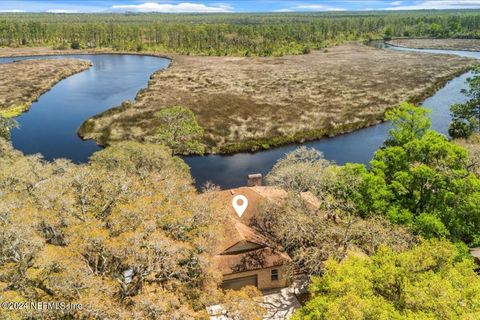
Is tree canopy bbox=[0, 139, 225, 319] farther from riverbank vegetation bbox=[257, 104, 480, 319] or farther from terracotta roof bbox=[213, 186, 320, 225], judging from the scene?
riverbank vegetation bbox=[257, 104, 480, 319]

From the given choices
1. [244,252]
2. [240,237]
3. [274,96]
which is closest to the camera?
[240,237]

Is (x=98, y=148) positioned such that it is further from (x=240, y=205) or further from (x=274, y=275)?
(x=274, y=275)

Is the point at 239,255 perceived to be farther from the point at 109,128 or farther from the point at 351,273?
the point at 109,128

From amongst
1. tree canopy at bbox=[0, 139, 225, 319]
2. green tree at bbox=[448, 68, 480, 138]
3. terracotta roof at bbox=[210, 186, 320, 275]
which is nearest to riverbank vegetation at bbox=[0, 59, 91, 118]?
tree canopy at bbox=[0, 139, 225, 319]

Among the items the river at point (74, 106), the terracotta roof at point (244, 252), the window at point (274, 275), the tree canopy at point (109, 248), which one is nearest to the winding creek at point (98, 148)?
the river at point (74, 106)

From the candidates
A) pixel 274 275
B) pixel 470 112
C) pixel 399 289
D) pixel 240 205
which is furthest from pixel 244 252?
pixel 470 112

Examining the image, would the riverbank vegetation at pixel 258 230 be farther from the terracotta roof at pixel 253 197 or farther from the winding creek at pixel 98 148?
the winding creek at pixel 98 148

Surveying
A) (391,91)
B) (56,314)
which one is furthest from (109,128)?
(391,91)
